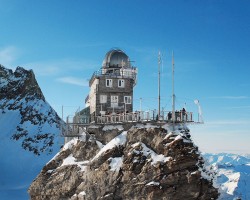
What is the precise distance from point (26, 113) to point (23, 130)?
10115 mm

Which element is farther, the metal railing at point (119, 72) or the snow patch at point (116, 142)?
the metal railing at point (119, 72)

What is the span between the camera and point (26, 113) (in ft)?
522

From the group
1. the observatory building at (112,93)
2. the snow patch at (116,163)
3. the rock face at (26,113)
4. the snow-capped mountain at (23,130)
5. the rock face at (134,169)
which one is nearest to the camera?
the rock face at (134,169)

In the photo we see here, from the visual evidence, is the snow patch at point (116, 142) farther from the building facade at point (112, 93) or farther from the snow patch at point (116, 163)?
the building facade at point (112, 93)

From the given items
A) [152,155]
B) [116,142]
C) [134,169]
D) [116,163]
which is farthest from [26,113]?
[152,155]

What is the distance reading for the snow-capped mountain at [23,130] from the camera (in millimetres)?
126750

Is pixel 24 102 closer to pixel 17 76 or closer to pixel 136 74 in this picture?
pixel 17 76

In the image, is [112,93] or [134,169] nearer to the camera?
[134,169]

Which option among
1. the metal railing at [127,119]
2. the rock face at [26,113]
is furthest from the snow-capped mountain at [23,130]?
the metal railing at [127,119]

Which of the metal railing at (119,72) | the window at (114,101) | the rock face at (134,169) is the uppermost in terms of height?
the metal railing at (119,72)

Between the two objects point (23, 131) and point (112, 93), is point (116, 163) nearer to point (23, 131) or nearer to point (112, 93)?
point (112, 93)

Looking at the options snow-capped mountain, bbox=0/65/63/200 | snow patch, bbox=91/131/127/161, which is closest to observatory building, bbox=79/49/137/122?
snow patch, bbox=91/131/127/161

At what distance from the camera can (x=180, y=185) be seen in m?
45.3

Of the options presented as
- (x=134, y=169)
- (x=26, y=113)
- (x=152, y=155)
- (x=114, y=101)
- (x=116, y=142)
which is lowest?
(x=134, y=169)
